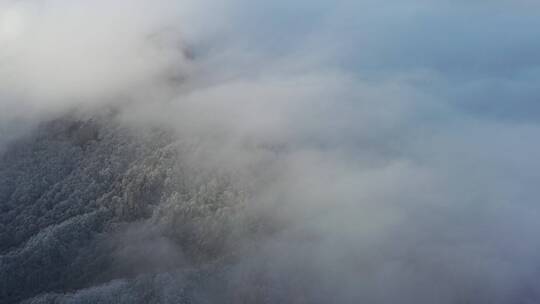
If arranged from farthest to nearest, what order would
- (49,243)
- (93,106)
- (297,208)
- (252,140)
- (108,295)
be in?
(93,106), (252,140), (297,208), (49,243), (108,295)

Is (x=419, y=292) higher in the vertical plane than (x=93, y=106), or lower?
lower

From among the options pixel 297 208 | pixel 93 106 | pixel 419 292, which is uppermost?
pixel 93 106

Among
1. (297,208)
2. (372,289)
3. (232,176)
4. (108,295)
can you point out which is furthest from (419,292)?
(108,295)

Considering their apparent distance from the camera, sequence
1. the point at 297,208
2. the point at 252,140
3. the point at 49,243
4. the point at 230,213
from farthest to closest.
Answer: the point at 252,140 < the point at 297,208 < the point at 230,213 < the point at 49,243

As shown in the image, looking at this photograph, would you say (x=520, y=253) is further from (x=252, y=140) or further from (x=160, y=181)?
(x=160, y=181)

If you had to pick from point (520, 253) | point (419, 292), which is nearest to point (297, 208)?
point (419, 292)

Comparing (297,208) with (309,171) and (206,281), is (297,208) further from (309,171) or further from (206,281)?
(206,281)

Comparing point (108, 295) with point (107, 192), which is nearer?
point (108, 295)

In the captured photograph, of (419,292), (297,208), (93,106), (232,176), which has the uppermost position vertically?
(93,106)

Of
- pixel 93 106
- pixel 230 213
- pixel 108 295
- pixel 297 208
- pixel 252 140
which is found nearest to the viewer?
pixel 108 295
